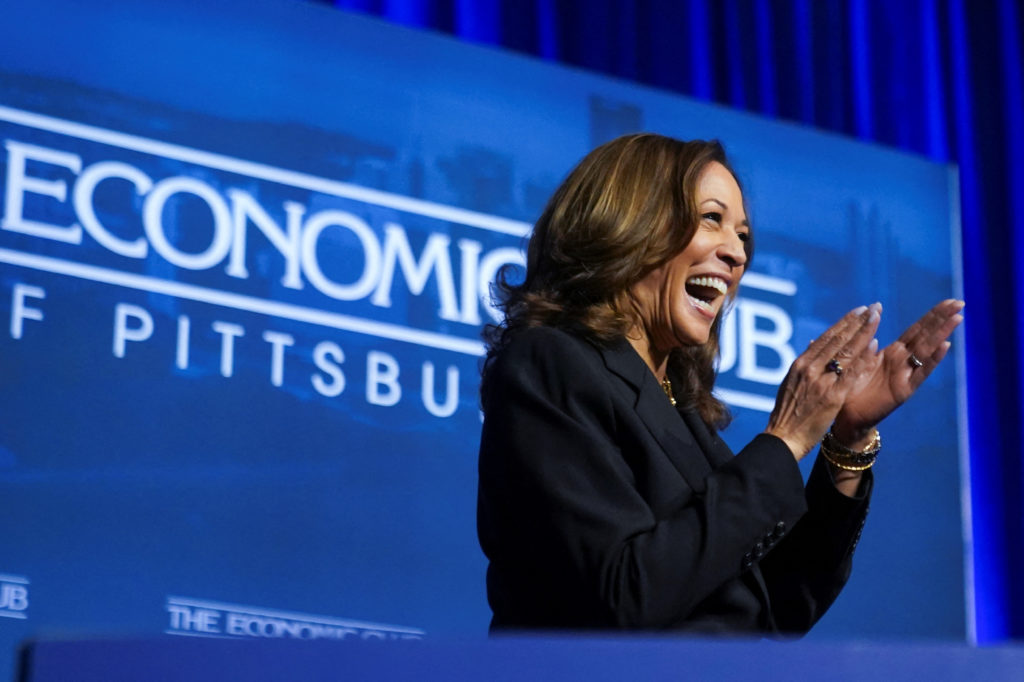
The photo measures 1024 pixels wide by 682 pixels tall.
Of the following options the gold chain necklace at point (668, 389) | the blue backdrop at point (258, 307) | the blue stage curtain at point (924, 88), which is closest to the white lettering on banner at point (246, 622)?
the blue backdrop at point (258, 307)

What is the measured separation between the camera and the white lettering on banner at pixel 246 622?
2.45 m

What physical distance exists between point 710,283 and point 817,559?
0.33m

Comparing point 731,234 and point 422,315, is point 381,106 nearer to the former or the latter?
point 422,315

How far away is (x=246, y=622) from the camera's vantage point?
8.26ft

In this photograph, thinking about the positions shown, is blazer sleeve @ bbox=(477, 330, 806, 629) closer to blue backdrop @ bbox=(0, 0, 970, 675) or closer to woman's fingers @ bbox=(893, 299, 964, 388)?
woman's fingers @ bbox=(893, 299, 964, 388)

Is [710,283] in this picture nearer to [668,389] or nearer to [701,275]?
[701,275]

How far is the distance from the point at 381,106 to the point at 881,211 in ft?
4.43

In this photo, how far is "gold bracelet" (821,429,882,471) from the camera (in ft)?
5.58

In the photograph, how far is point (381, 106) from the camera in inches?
115

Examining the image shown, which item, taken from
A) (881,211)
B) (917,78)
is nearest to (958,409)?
(881,211)

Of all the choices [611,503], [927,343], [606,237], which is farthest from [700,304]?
[611,503]

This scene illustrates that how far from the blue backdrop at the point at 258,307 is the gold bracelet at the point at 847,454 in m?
1.16

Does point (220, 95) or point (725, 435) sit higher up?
point (220, 95)

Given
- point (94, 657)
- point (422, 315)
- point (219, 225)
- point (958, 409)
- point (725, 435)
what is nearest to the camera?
point (94, 657)
